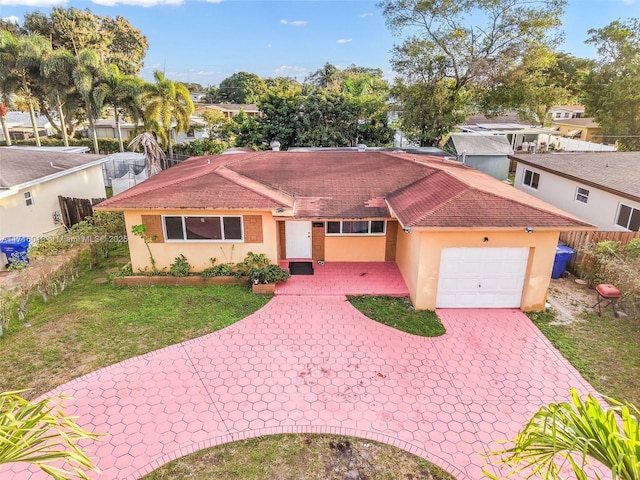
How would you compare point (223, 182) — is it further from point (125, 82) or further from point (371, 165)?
point (125, 82)

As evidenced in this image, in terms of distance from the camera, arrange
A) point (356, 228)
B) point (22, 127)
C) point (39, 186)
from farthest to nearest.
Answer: point (22, 127) → point (39, 186) → point (356, 228)

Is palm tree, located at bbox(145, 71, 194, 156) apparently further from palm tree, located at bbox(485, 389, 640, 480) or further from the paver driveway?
palm tree, located at bbox(485, 389, 640, 480)

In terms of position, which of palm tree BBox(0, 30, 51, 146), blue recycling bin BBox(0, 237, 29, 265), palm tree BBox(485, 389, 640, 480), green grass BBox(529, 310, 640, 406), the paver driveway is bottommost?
the paver driveway

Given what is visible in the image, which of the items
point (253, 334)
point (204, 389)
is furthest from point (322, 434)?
point (253, 334)

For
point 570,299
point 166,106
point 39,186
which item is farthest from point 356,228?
point 166,106

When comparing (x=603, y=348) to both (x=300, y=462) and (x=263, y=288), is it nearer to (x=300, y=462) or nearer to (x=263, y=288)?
(x=300, y=462)

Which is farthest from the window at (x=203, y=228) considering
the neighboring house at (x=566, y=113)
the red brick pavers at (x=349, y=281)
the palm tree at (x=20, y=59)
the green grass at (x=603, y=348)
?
the neighboring house at (x=566, y=113)

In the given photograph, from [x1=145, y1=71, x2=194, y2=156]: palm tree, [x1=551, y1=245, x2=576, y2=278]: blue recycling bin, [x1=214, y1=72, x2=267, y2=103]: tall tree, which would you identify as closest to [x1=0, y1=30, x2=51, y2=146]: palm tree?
[x1=145, y1=71, x2=194, y2=156]: palm tree
